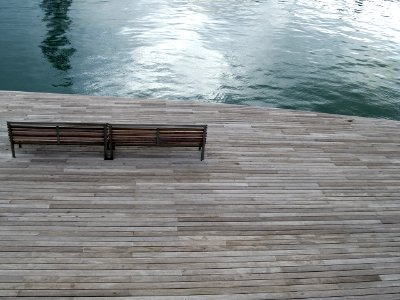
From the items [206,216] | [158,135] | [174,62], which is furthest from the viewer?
[174,62]

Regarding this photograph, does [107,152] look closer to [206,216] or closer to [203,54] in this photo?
[206,216]

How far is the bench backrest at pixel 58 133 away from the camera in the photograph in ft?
34.2

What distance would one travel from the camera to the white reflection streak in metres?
25.2

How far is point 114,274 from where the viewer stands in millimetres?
7383

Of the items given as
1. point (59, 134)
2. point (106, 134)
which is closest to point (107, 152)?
point (106, 134)

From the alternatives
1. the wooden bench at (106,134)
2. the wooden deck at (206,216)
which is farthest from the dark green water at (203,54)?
the wooden bench at (106,134)

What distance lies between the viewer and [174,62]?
29.2 meters

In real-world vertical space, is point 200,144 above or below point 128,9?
above

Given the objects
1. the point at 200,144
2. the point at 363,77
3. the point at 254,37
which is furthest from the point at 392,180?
the point at 254,37

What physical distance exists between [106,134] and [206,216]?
391 centimetres

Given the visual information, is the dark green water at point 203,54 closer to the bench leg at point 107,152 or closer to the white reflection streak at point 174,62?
the white reflection streak at point 174,62

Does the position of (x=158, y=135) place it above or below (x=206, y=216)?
above

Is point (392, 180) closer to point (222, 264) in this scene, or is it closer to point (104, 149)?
point (222, 264)

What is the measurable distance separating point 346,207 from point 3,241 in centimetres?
861
